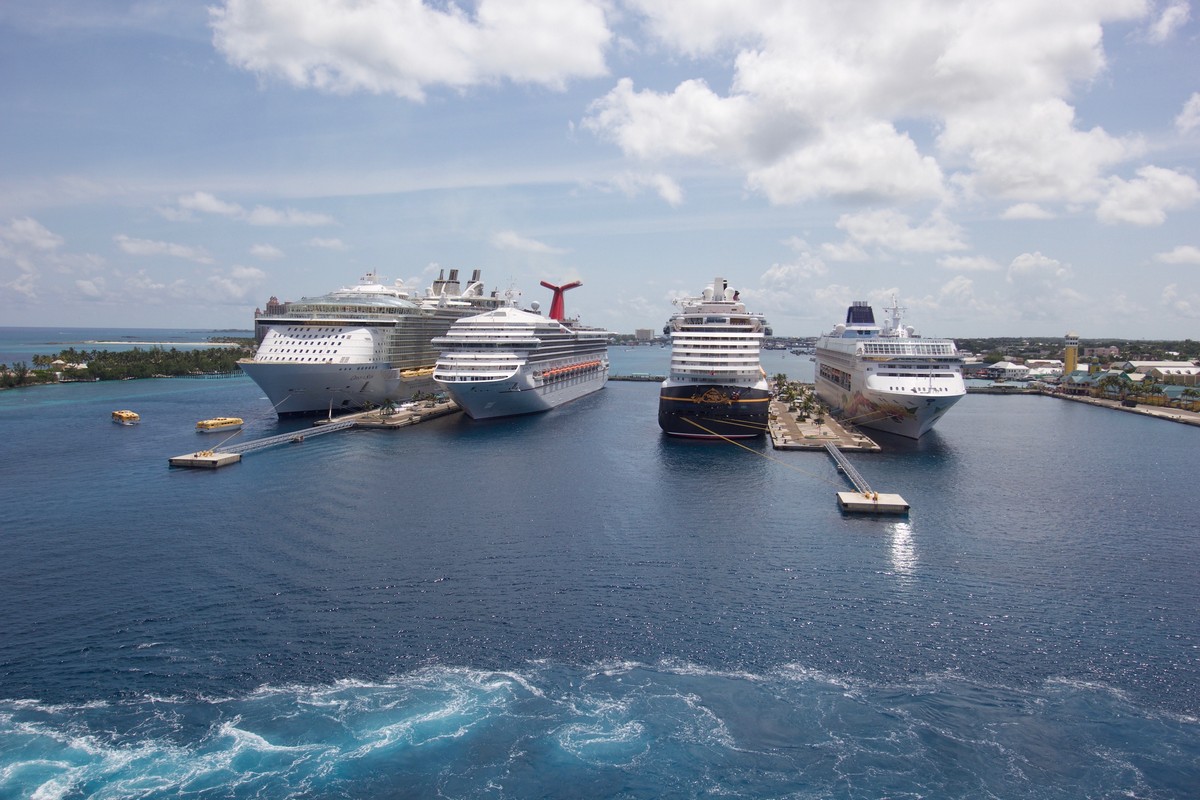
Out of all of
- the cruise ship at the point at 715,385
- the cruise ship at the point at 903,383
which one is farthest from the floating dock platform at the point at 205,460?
the cruise ship at the point at 903,383

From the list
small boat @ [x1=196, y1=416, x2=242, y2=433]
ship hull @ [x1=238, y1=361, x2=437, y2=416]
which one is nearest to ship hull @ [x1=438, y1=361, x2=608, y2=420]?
ship hull @ [x1=238, y1=361, x2=437, y2=416]

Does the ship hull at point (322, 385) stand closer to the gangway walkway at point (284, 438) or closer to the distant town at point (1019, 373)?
the gangway walkway at point (284, 438)

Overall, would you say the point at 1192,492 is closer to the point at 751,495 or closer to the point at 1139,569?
the point at 1139,569

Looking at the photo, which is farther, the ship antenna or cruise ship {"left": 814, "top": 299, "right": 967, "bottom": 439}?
the ship antenna

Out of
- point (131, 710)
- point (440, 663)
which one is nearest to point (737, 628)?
point (440, 663)

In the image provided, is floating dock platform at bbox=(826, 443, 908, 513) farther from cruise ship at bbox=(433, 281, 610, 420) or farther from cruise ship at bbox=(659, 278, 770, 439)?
cruise ship at bbox=(433, 281, 610, 420)

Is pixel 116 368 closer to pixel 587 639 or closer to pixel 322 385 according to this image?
pixel 322 385

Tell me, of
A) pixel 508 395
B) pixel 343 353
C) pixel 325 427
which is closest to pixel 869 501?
pixel 508 395
